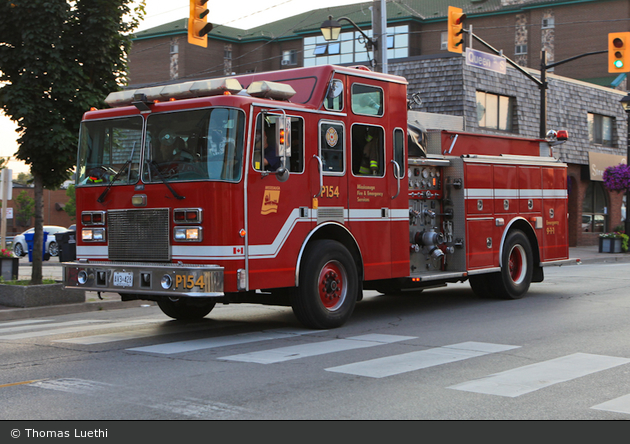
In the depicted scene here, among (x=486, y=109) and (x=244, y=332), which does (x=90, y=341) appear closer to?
(x=244, y=332)

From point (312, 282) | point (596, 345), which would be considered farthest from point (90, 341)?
point (596, 345)

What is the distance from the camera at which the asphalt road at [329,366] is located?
574 centimetres

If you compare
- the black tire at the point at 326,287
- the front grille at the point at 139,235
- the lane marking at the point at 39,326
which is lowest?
the lane marking at the point at 39,326

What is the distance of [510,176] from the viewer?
1319cm

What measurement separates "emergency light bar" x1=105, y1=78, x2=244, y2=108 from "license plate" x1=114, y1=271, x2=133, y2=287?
2103 mm

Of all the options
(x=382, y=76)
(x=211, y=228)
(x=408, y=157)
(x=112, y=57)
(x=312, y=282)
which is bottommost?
(x=312, y=282)

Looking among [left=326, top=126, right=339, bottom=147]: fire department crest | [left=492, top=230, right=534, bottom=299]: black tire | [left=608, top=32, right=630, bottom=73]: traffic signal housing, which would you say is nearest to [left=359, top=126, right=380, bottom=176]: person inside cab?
[left=326, top=126, right=339, bottom=147]: fire department crest

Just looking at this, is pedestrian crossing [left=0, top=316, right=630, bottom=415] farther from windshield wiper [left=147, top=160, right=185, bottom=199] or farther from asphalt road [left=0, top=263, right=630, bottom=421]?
windshield wiper [left=147, top=160, right=185, bottom=199]

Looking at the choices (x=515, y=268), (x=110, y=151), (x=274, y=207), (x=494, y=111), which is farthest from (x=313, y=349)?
(x=494, y=111)

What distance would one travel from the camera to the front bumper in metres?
8.39

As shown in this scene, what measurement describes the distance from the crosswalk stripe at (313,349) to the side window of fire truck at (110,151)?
2.68m

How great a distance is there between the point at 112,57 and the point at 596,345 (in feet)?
32.1

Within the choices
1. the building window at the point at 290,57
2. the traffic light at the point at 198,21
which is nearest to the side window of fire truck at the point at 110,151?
the traffic light at the point at 198,21

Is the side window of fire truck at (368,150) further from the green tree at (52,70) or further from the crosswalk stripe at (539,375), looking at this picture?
the green tree at (52,70)
